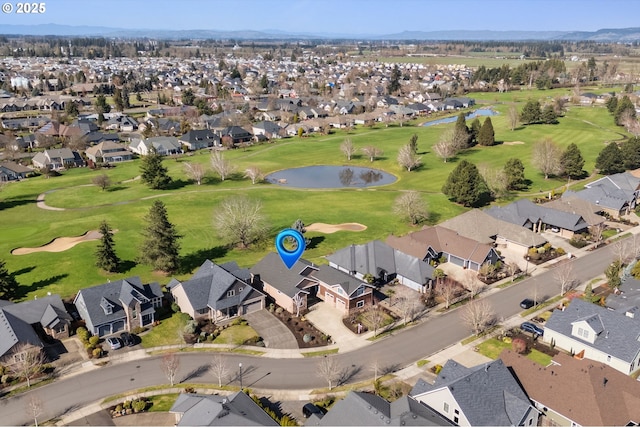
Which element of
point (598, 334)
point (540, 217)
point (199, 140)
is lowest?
point (598, 334)

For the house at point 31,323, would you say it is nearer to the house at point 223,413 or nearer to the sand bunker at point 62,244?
the house at point 223,413

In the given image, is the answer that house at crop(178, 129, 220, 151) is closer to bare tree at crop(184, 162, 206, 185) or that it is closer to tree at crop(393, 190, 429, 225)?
bare tree at crop(184, 162, 206, 185)

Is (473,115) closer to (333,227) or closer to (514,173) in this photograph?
(514,173)

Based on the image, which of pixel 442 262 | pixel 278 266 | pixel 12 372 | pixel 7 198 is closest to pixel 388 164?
pixel 442 262

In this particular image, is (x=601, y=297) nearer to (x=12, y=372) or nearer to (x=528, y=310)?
(x=528, y=310)

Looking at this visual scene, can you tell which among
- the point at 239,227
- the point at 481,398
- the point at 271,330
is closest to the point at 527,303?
the point at 481,398

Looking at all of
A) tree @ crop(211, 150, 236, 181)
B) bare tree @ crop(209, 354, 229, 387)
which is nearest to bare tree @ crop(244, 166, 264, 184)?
tree @ crop(211, 150, 236, 181)
